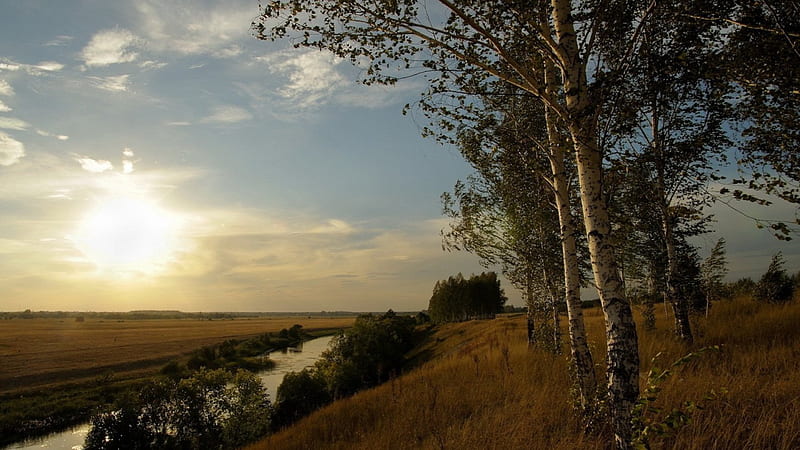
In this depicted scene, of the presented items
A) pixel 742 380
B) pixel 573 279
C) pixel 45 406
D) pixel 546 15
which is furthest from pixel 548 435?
pixel 45 406

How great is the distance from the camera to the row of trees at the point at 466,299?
304ft

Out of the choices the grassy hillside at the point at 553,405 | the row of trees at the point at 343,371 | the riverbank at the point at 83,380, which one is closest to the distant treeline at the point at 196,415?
the row of trees at the point at 343,371

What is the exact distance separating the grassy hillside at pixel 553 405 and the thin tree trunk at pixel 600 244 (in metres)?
1.49

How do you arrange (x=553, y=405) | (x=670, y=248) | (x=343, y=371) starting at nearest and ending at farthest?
(x=553, y=405) → (x=670, y=248) → (x=343, y=371)

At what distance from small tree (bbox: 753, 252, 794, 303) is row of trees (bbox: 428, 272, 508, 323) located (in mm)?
70772

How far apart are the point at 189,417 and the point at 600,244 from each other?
1146 inches

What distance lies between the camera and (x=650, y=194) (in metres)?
11.8

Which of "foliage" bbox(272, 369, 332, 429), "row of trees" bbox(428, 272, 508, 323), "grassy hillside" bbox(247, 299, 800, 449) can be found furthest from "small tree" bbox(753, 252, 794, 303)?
"row of trees" bbox(428, 272, 508, 323)

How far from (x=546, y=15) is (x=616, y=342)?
4857mm

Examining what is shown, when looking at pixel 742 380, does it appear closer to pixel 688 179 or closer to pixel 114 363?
pixel 688 179

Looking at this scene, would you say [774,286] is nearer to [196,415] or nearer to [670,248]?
[670,248]

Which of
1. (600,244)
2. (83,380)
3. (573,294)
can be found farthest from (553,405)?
(83,380)

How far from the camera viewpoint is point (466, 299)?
92.4m

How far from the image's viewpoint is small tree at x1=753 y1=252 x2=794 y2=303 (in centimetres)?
2180
